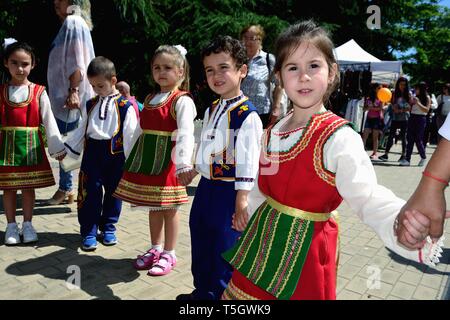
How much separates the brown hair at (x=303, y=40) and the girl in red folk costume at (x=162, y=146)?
1379 millimetres

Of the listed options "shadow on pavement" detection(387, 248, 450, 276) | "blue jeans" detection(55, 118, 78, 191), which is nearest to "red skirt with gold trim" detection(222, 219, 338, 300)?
"shadow on pavement" detection(387, 248, 450, 276)

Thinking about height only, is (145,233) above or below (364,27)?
below

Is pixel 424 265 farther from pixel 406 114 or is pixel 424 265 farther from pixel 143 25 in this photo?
pixel 143 25

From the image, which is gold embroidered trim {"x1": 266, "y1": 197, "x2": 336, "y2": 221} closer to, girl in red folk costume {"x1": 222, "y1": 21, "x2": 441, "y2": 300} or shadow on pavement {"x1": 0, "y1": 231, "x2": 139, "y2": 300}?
girl in red folk costume {"x1": 222, "y1": 21, "x2": 441, "y2": 300}

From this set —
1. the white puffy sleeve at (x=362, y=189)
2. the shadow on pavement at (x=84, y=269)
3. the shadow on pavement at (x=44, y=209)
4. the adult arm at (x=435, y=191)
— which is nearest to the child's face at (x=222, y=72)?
the white puffy sleeve at (x=362, y=189)

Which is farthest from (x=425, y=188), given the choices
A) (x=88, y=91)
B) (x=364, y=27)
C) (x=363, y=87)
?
(x=364, y=27)

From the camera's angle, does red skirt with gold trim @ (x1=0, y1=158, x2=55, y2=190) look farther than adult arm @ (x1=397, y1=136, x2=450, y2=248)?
Yes

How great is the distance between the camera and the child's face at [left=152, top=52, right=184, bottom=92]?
3.13 m

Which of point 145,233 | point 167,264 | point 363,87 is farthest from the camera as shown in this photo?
point 363,87

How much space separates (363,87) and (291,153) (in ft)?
38.4

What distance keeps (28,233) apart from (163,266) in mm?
1604

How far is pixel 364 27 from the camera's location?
60.3ft

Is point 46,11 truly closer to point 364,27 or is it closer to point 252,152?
point 252,152

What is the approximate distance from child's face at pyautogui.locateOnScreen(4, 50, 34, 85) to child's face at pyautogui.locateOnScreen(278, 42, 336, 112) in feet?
9.95
